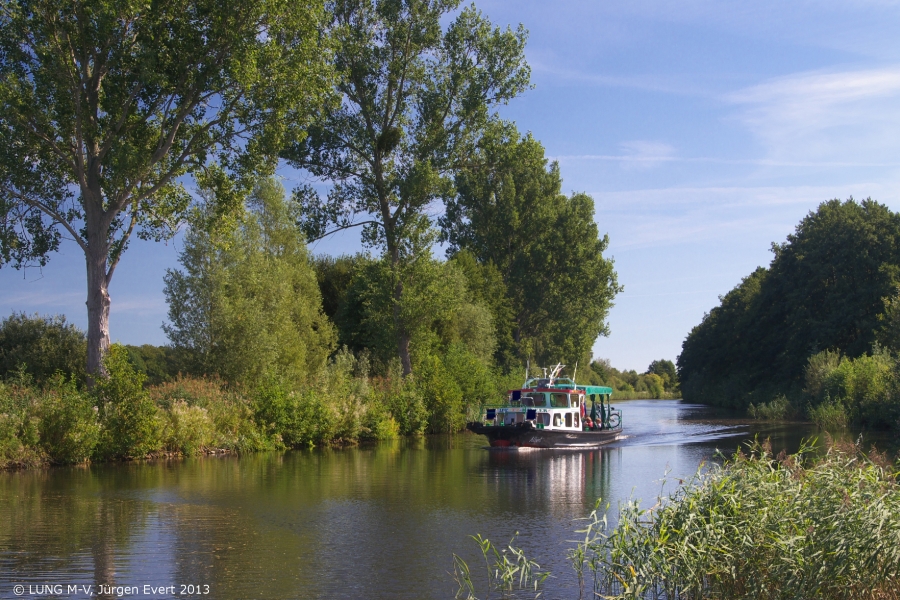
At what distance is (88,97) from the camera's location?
25.9 metres

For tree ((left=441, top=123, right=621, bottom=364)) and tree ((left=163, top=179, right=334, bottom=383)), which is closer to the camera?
tree ((left=163, top=179, right=334, bottom=383))

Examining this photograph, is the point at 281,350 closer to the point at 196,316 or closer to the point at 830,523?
the point at 196,316

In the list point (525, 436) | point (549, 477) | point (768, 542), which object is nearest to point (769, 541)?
point (768, 542)

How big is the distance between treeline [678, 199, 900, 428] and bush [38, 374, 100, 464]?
33.2 meters

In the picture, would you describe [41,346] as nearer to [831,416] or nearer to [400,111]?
[400,111]

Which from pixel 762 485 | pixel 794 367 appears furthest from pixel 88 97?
pixel 794 367

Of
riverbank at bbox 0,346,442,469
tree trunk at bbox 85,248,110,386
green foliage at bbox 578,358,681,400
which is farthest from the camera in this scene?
green foliage at bbox 578,358,681,400

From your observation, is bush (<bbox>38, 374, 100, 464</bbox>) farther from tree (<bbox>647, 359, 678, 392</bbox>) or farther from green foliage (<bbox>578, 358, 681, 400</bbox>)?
tree (<bbox>647, 359, 678, 392</bbox>)

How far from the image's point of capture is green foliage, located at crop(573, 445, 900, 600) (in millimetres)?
8164

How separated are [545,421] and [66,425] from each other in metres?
18.8

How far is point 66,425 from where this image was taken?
74.0 ft

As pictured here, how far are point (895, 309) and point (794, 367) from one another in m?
28.3

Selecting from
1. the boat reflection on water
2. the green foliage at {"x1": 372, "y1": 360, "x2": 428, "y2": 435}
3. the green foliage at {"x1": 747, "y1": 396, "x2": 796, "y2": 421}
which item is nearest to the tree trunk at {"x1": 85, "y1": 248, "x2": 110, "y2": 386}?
the boat reflection on water

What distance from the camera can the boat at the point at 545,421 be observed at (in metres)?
33.3
